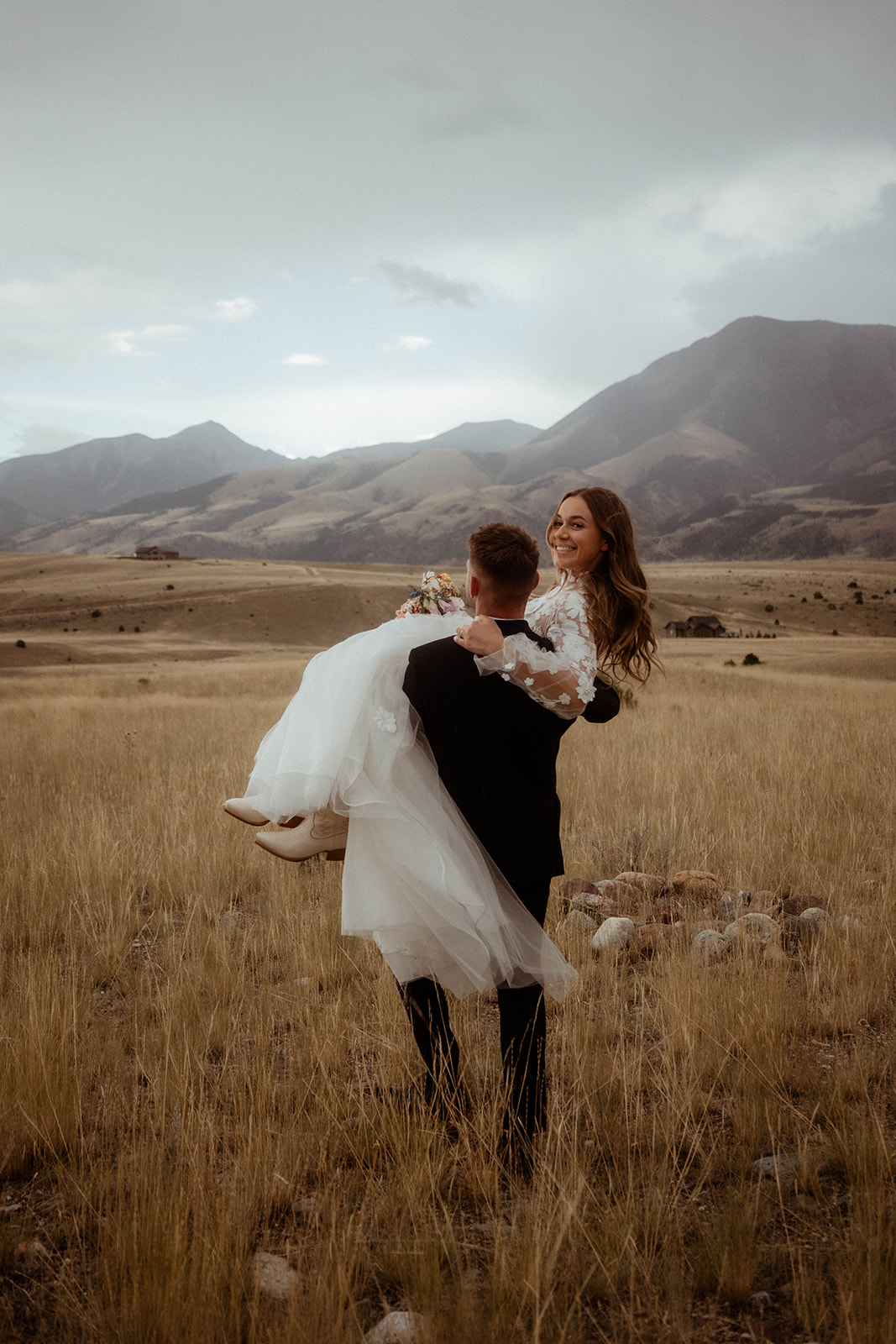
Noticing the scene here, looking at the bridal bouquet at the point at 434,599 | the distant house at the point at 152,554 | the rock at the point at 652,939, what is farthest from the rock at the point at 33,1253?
the distant house at the point at 152,554

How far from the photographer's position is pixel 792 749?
985cm

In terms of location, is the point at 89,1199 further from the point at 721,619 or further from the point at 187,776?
the point at 721,619

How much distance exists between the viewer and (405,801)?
2654mm

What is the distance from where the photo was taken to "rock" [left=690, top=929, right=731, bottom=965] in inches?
174

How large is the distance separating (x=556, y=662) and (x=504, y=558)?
380 millimetres

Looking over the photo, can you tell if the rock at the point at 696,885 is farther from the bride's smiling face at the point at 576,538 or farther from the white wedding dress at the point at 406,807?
the bride's smiling face at the point at 576,538

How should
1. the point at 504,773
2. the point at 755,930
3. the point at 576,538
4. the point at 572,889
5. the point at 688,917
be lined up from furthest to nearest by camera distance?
the point at 572,889
the point at 688,917
the point at 755,930
the point at 576,538
the point at 504,773

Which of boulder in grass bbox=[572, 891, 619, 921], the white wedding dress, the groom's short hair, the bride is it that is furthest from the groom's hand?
boulder in grass bbox=[572, 891, 619, 921]

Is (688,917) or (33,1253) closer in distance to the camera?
(33,1253)

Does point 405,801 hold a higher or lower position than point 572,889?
higher

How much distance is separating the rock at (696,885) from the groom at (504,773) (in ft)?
9.26

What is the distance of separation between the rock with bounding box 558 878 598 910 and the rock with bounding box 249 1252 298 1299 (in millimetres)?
3268

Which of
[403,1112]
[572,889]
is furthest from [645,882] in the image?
[403,1112]

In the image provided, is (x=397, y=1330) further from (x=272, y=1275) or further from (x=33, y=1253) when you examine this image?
(x=33, y=1253)
